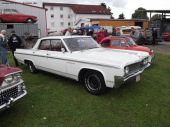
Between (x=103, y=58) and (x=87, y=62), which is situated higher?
(x=103, y=58)

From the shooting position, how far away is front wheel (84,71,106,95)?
522 centimetres

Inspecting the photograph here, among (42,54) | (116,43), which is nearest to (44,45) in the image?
(42,54)

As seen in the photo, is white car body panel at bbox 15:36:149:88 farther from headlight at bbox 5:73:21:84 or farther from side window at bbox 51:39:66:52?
headlight at bbox 5:73:21:84

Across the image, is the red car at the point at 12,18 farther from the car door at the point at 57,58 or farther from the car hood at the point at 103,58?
the car hood at the point at 103,58

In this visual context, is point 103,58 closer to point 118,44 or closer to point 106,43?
point 118,44

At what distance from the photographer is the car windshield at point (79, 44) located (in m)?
6.22

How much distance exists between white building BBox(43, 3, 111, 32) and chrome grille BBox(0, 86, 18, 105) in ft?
202

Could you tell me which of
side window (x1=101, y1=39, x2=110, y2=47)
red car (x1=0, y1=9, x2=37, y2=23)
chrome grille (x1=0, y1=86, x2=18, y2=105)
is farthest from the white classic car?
red car (x1=0, y1=9, x2=37, y2=23)

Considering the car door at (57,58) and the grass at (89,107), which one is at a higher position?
the car door at (57,58)

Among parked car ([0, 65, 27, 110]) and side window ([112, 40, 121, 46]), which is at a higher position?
side window ([112, 40, 121, 46])

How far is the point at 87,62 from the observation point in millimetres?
5402

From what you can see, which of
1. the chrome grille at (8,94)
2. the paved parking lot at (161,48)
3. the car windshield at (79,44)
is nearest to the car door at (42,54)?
the car windshield at (79,44)

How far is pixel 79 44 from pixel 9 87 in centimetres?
301

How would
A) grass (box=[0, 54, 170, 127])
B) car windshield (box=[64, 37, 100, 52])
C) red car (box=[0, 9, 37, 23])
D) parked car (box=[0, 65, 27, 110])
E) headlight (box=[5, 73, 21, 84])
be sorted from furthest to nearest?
red car (box=[0, 9, 37, 23]), car windshield (box=[64, 37, 100, 52]), grass (box=[0, 54, 170, 127]), headlight (box=[5, 73, 21, 84]), parked car (box=[0, 65, 27, 110])
